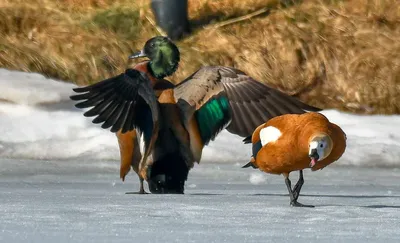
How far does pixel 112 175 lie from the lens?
8.52m

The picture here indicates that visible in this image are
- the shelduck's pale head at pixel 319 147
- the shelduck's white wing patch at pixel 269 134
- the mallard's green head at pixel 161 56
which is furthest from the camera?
the mallard's green head at pixel 161 56

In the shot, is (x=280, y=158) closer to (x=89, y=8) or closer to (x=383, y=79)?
(x=383, y=79)

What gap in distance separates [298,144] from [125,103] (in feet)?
4.21

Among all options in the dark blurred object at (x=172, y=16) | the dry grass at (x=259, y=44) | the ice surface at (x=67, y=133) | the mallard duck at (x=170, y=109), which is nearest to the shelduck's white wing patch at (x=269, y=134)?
the mallard duck at (x=170, y=109)

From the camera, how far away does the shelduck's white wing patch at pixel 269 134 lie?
6.29 m

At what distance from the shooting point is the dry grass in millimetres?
12602

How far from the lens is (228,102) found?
752 centimetres

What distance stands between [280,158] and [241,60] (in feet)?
22.2

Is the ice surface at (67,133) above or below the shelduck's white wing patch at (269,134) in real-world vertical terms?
below

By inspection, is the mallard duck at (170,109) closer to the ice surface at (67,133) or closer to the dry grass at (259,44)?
the ice surface at (67,133)

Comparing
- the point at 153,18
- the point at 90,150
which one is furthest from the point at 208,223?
the point at 153,18

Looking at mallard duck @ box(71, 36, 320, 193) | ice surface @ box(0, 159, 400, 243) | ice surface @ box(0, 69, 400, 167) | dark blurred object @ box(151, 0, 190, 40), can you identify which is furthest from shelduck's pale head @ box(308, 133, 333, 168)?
dark blurred object @ box(151, 0, 190, 40)

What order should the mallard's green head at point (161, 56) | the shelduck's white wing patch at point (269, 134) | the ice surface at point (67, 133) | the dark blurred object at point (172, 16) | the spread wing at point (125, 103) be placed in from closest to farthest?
the shelduck's white wing patch at point (269, 134), the spread wing at point (125, 103), the mallard's green head at point (161, 56), the ice surface at point (67, 133), the dark blurred object at point (172, 16)

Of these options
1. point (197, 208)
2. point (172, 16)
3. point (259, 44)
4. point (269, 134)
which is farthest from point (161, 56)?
point (172, 16)
